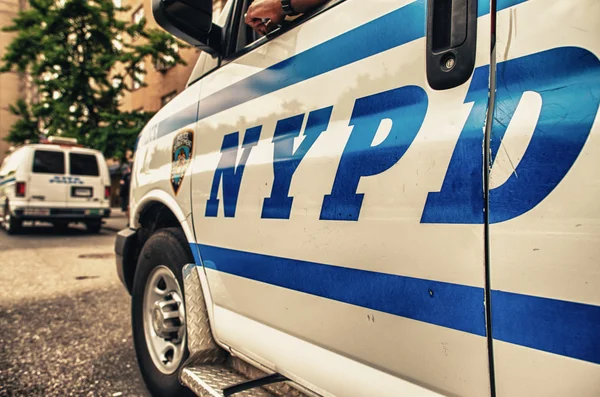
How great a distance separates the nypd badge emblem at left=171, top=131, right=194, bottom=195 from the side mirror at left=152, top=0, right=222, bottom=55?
44 centimetres

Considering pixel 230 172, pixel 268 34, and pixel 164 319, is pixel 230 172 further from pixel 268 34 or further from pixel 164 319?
pixel 164 319

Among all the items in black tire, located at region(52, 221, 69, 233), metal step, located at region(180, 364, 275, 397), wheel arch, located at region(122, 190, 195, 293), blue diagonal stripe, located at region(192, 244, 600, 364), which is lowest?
metal step, located at region(180, 364, 275, 397)

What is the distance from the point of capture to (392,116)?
1.06m

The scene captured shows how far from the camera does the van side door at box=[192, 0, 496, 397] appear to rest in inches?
35.8

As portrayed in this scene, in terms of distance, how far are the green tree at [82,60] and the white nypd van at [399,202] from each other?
13.6 meters

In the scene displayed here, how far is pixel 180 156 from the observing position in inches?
80.2

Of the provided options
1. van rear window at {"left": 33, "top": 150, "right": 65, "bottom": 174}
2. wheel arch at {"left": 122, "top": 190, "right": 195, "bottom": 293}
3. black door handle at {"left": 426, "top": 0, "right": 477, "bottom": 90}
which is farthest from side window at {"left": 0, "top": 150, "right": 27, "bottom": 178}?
black door handle at {"left": 426, "top": 0, "right": 477, "bottom": 90}

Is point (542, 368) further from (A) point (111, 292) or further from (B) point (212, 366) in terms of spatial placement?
(A) point (111, 292)

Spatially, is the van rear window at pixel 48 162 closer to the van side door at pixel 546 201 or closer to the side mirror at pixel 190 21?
the side mirror at pixel 190 21

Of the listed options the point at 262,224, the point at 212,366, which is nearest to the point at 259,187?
the point at 262,224

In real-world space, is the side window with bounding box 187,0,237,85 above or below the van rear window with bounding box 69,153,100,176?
below

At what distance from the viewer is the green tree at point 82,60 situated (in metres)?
14.2

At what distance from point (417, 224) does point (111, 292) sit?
4.40 metres

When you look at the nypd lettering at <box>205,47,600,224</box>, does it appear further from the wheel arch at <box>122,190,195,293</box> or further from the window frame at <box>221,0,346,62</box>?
the wheel arch at <box>122,190,195,293</box>
